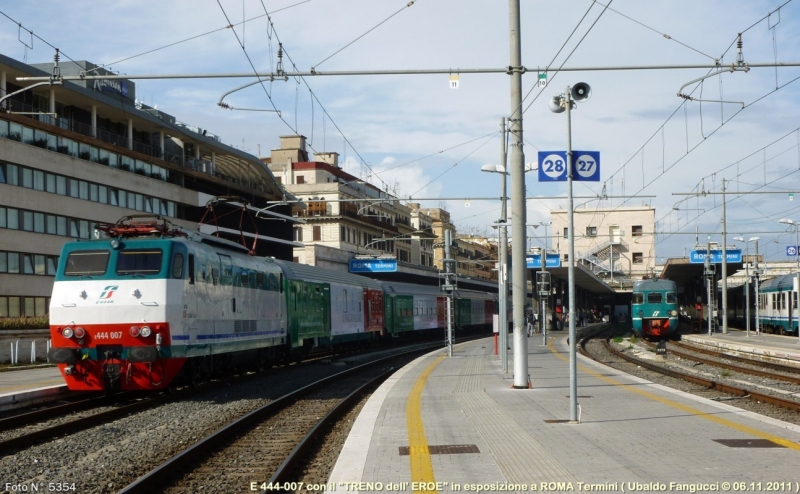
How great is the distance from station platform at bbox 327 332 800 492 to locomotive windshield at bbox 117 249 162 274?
18.0 feet

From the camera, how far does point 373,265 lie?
73.8m

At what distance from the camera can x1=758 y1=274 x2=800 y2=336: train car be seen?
5020 cm

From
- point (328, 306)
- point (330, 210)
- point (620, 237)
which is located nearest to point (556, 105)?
point (328, 306)

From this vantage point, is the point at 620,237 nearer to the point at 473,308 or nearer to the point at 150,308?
the point at 473,308

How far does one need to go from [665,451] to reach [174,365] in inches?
470

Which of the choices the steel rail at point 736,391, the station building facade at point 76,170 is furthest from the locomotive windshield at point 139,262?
the station building facade at point 76,170

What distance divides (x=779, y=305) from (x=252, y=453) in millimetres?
49562

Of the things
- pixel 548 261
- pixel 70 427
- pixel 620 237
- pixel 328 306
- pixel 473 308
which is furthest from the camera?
pixel 620 237

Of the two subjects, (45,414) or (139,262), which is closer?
(45,414)

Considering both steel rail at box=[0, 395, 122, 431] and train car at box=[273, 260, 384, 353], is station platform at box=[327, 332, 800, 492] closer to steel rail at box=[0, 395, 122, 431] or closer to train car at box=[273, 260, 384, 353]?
steel rail at box=[0, 395, 122, 431]

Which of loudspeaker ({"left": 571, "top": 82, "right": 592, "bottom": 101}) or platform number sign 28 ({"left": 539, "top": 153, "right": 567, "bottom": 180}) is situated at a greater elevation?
loudspeaker ({"left": 571, "top": 82, "right": 592, "bottom": 101})

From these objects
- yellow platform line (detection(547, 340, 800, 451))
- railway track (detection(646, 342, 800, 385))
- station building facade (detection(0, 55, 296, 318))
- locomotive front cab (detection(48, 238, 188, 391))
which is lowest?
railway track (detection(646, 342, 800, 385))

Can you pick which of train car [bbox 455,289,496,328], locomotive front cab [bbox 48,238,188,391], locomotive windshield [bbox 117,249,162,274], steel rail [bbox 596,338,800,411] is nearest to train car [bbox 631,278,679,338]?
train car [bbox 455,289,496,328]

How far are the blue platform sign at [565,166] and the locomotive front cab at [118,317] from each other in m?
8.37
